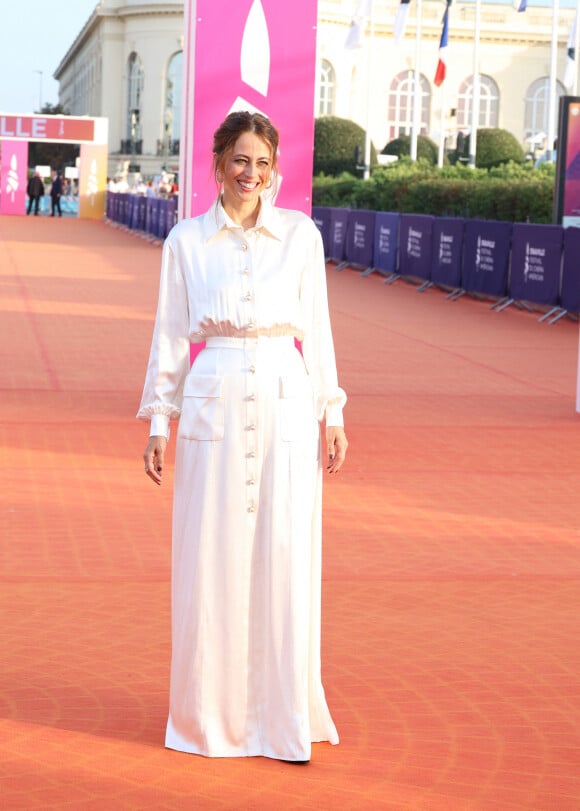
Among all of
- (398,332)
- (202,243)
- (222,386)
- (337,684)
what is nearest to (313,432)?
(222,386)

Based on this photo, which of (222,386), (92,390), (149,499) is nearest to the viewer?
(222,386)

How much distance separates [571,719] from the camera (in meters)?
5.38

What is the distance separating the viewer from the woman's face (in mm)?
4695

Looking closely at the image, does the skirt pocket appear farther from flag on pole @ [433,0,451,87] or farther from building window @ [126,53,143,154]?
building window @ [126,53,143,154]

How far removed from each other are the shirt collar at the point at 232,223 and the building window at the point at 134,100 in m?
98.7

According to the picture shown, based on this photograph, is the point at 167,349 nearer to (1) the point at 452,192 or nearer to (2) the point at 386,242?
(2) the point at 386,242

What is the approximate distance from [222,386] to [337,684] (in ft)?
4.94

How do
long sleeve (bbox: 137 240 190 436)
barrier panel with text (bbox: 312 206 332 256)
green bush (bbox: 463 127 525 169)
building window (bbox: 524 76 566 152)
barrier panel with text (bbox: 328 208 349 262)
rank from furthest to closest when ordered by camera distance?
building window (bbox: 524 76 566 152), green bush (bbox: 463 127 525 169), barrier panel with text (bbox: 312 206 332 256), barrier panel with text (bbox: 328 208 349 262), long sleeve (bbox: 137 240 190 436)

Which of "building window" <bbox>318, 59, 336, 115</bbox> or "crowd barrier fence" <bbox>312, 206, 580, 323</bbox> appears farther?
"building window" <bbox>318, 59, 336, 115</bbox>

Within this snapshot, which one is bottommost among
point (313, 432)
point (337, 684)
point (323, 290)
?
point (337, 684)

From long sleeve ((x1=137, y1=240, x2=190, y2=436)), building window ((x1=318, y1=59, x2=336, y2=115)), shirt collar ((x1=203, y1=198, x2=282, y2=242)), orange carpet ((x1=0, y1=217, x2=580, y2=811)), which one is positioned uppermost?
building window ((x1=318, y1=59, x2=336, y2=115))

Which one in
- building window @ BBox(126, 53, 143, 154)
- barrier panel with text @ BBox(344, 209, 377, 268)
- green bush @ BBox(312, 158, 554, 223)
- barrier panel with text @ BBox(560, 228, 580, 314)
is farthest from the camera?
building window @ BBox(126, 53, 143, 154)

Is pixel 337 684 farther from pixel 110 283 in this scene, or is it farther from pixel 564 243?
pixel 110 283

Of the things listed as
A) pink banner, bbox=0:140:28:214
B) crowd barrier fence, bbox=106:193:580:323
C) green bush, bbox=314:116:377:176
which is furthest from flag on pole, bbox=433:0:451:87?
pink banner, bbox=0:140:28:214
